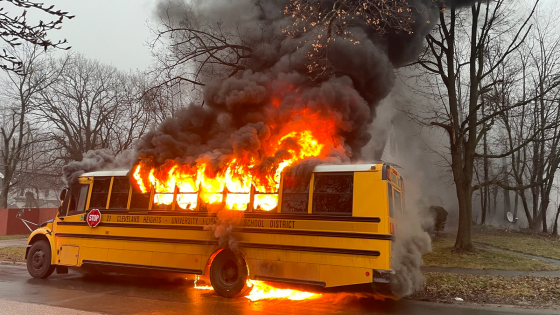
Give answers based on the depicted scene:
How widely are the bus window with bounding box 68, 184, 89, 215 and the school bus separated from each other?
2 cm

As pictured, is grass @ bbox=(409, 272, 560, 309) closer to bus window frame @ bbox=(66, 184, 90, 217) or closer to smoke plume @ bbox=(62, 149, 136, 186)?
smoke plume @ bbox=(62, 149, 136, 186)

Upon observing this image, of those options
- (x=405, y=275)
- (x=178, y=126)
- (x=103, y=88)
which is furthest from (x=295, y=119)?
(x=103, y=88)

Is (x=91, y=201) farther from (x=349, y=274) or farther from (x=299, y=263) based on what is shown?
(x=349, y=274)

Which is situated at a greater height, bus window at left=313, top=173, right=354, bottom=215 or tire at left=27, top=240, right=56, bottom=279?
bus window at left=313, top=173, right=354, bottom=215

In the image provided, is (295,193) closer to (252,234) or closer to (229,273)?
(252,234)

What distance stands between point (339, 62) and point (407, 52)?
2799 mm

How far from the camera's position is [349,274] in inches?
256

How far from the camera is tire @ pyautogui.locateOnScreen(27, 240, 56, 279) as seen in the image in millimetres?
9633

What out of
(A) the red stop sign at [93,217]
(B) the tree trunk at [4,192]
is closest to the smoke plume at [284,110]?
(A) the red stop sign at [93,217]

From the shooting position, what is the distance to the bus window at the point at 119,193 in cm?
891

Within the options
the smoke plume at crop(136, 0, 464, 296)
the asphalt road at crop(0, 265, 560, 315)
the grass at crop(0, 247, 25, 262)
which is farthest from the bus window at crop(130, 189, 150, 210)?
the grass at crop(0, 247, 25, 262)

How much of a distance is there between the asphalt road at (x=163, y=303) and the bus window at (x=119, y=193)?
1.77 m

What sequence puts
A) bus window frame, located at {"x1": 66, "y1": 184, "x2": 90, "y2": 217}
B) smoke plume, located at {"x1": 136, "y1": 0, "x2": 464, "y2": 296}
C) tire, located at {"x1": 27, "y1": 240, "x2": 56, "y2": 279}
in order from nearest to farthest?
1. smoke plume, located at {"x1": 136, "y1": 0, "x2": 464, "y2": 296}
2. bus window frame, located at {"x1": 66, "y1": 184, "x2": 90, "y2": 217}
3. tire, located at {"x1": 27, "y1": 240, "x2": 56, "y2": 279}

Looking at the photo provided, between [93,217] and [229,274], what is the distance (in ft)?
12.0
